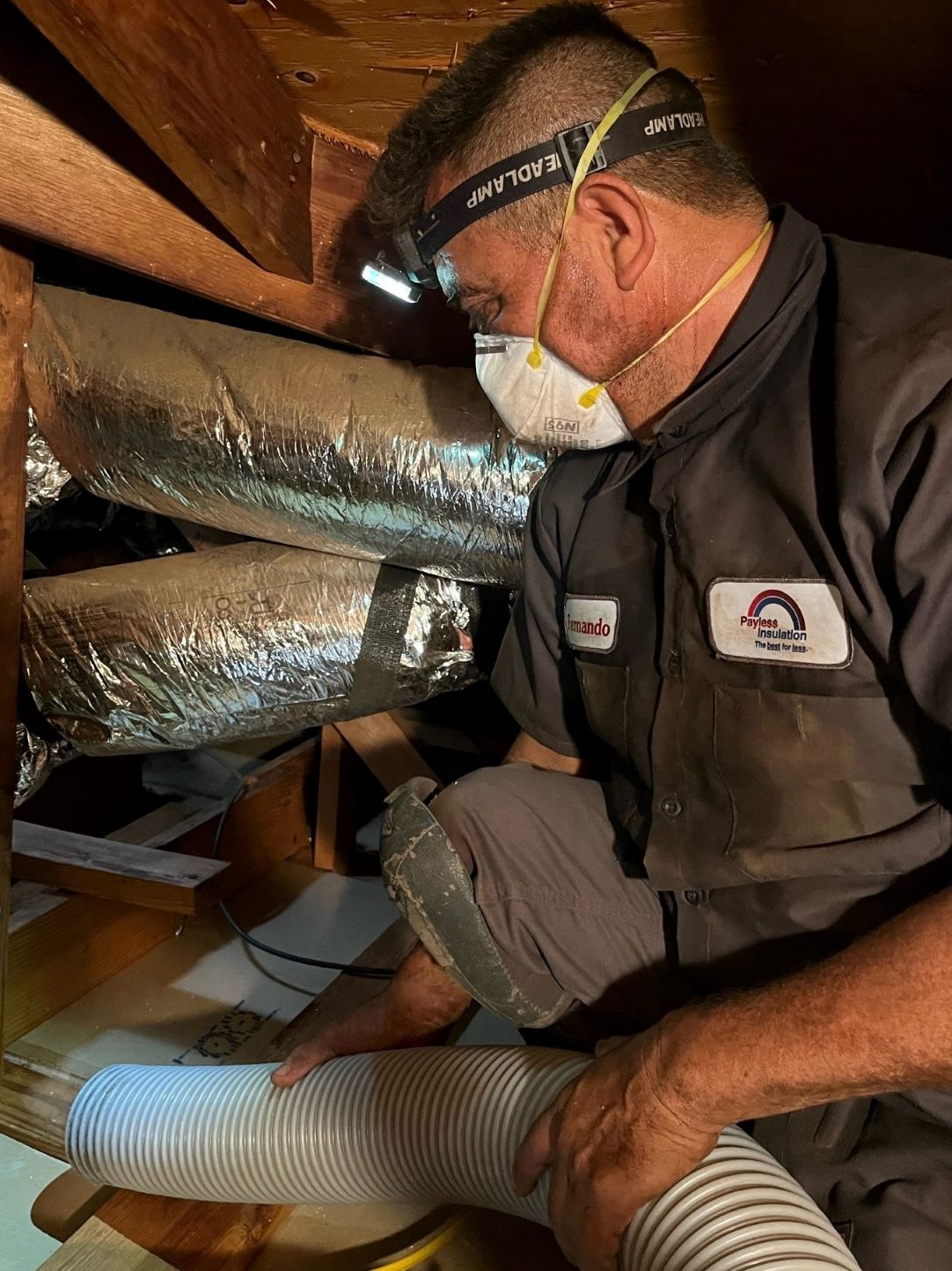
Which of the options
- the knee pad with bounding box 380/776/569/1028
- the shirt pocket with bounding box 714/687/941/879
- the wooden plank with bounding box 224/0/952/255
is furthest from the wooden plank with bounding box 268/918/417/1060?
the wooden plank with bounding box 224/0/952/255

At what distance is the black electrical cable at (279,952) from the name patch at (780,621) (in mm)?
794

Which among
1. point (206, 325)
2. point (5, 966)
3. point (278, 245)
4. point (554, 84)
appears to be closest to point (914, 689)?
point (554, 84)

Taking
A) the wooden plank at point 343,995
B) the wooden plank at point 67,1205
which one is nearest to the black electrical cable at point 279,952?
the wooden plank at point 343,995

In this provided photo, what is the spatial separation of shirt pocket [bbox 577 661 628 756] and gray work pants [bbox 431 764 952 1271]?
0.09 metres

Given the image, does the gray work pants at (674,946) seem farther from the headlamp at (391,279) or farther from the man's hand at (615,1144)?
the headlamp at (391,279)

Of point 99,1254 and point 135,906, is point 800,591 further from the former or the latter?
point 135,906

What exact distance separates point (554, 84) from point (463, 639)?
733 millimetres

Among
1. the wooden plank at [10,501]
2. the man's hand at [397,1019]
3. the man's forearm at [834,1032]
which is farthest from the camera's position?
the wooden plank at [10,501]

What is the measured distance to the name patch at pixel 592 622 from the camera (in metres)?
0.87

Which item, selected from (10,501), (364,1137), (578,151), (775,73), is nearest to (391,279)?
(578,151)

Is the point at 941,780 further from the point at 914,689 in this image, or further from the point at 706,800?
the point at 706,800

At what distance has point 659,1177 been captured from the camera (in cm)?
63

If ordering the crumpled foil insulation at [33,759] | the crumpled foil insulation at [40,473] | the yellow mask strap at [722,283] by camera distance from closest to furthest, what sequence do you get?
the yellow mask strap at [722,283], the crumpled foil insulation at [40,473], the crumpled foil insulation at [33,759]

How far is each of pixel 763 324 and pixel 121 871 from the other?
1.25 m
